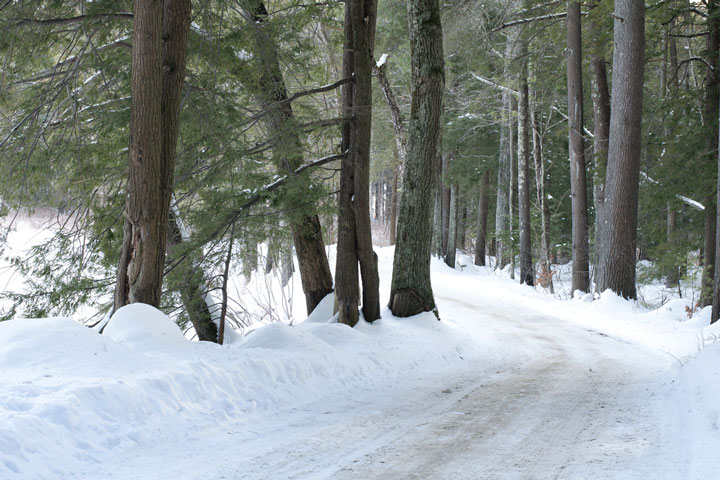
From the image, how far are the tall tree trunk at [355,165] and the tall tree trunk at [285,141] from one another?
68 cm

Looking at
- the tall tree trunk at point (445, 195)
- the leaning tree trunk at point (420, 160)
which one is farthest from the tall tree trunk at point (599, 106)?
the tall tree trunk at point (445, 195)

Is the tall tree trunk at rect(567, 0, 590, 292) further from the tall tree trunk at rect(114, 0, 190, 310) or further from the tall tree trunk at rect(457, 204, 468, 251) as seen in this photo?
the tall tree trunk at rect(457, 204, 468, 251)

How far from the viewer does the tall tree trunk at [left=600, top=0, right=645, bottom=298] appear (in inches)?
494

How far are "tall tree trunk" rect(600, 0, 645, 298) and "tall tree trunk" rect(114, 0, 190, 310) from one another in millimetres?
9472

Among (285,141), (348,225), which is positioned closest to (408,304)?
(348,225)

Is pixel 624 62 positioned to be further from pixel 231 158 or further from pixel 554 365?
pixel 231 158

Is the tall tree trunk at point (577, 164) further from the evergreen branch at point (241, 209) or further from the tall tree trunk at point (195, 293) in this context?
the tall tree trunk at point (195, 293)

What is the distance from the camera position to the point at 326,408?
5.78m

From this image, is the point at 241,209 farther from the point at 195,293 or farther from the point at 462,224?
the point at 462,224

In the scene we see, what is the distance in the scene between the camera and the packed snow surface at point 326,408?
396 centimetres

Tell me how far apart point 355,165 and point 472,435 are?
554 centimetres

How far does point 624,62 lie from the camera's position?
41.8 ft

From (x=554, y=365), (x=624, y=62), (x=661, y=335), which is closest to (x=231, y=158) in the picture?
(x=554, y=365)

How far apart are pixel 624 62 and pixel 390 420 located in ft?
34.7
